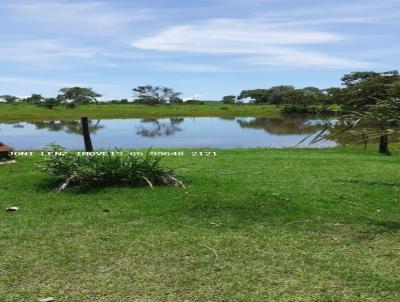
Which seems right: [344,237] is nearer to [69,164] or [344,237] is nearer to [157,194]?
[157,194]

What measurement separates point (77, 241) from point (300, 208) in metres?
2.93

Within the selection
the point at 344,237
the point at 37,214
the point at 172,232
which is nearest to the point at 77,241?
the point at 172,232

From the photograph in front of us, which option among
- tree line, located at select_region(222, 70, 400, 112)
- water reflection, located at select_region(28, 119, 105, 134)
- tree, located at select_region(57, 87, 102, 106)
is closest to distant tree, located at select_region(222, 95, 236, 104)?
tree line, located at select_region(222, 70, 400, 112)

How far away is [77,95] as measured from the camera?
99.9 meters

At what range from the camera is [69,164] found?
8.85 meters

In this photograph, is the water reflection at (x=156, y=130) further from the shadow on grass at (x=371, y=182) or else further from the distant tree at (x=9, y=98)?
the distant tree at (x=9, y=98)

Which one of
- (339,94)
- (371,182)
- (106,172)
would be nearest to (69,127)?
(339,94)

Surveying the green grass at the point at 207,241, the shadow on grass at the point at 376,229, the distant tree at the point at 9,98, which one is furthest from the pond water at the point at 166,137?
the distant tree at the point at 9,98

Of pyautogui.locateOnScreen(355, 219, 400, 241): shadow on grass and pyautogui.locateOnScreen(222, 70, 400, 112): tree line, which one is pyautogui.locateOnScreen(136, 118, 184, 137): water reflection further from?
pyautogui.locateOnScreen(355, 219, 400, 241): shadow on grass

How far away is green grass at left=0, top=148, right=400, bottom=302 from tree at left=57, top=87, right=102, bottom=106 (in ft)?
294

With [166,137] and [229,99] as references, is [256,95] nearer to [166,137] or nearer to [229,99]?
[229,99]

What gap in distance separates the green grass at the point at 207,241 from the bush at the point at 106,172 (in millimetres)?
343

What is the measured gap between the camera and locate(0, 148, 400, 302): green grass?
14.3 feet

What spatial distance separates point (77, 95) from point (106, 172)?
94.4 m
